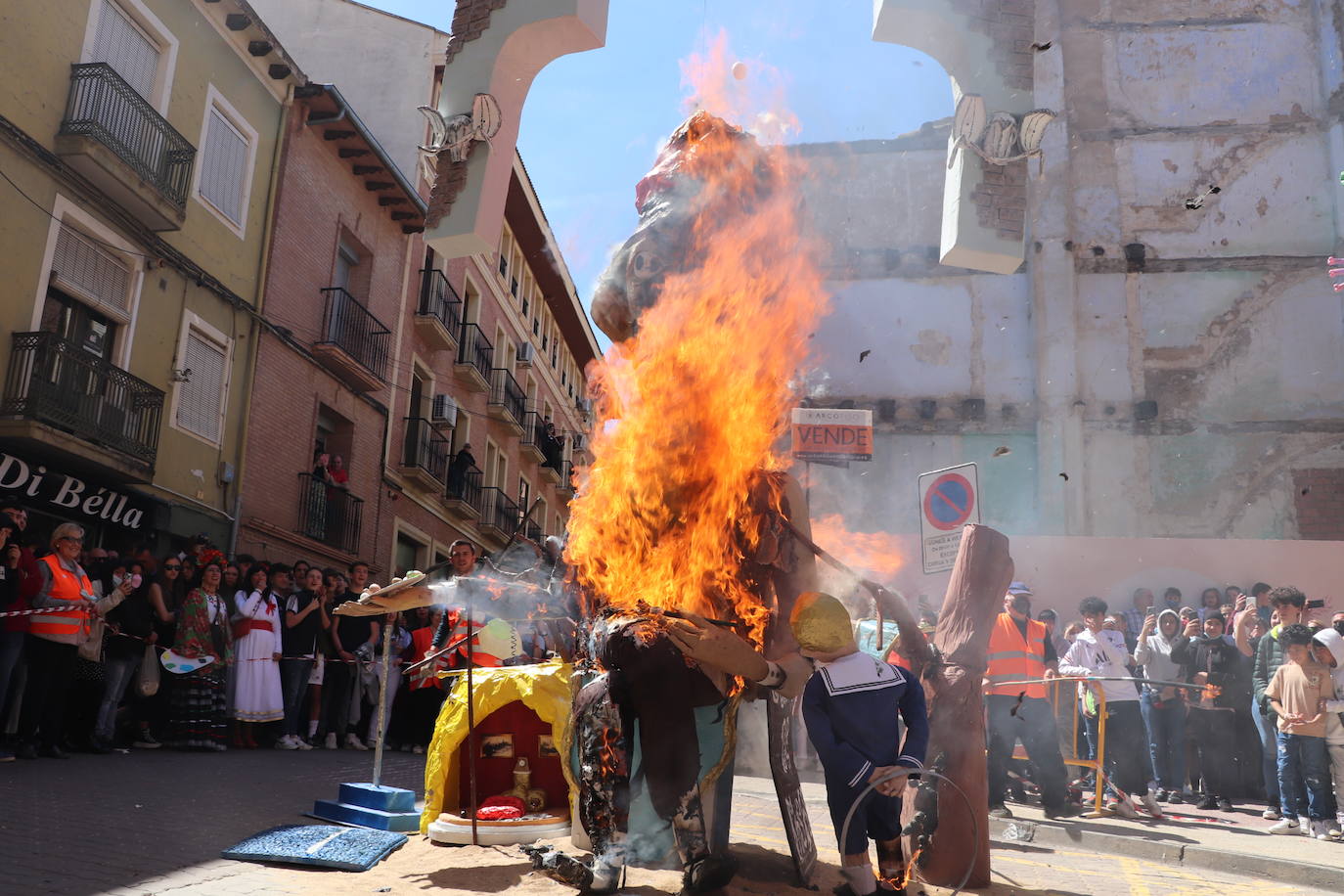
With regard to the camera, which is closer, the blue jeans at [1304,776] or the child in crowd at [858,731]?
the child in crowd at [858,731]

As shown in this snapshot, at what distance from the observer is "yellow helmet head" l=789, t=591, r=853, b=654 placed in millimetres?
5223

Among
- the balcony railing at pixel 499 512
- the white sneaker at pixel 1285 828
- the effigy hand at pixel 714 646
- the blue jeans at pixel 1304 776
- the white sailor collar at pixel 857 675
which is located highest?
the balcony railing at pixel 499 512

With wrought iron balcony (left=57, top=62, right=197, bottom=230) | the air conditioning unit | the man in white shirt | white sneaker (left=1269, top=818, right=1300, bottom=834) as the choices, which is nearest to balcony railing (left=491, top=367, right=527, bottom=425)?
the air conditioning unit

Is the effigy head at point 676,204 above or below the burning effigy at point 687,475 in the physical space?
above

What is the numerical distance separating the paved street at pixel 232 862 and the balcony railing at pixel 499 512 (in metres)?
20.8

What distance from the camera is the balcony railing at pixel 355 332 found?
68.6ft

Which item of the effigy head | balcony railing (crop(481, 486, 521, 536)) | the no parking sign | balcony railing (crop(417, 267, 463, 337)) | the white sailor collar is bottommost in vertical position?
the white sailor collar

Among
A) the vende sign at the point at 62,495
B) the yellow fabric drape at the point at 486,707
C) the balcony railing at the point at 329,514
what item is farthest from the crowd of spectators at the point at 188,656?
the balcony railing at the point at 329,514

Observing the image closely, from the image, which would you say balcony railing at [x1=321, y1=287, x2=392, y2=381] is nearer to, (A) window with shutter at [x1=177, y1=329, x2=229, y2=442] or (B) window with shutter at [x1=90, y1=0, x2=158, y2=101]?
(A) window with shutter at [x1=177, y1=329, x2=229, y2=442]

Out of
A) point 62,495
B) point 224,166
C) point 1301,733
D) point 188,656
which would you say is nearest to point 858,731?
point 1301,733

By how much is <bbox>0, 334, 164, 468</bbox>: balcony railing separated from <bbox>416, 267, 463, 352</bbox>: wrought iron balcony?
989cm

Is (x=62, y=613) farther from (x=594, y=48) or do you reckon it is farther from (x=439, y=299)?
(x=439, y=299)

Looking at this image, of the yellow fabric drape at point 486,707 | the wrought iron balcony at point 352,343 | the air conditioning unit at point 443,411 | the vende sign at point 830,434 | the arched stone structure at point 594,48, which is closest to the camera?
the yellow fabric drape at point 486,707

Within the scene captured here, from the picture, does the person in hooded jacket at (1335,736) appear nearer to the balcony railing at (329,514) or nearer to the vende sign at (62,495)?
the vende sign at (62,495)
